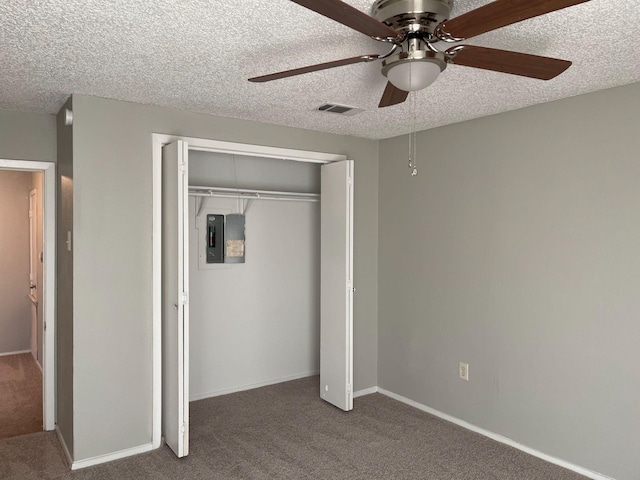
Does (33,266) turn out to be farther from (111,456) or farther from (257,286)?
(111,456)

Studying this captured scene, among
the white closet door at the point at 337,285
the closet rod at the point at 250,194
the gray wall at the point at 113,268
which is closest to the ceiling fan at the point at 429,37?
the gray wall at the point at 113,268

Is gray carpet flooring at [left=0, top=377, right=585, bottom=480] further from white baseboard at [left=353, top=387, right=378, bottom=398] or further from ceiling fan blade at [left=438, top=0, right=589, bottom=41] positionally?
ceiling fan blade at [left=438, top=0, right=589, bottom=41]

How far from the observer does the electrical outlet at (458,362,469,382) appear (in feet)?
12.7

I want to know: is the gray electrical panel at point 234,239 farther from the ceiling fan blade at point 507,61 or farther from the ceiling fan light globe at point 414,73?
the ceiling fan blade at point 507,61

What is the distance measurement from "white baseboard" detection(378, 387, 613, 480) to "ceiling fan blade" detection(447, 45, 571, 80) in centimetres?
248

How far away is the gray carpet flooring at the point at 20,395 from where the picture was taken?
3928 millimetres

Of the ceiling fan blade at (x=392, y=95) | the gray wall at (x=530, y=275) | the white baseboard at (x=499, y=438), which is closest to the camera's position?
the ceiling fan blade at (x=392, y=95)

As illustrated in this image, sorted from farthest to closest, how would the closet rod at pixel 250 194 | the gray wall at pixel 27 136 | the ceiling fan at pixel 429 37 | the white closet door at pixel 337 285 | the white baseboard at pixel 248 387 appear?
1. the white baseboard at pixel 248 387
2. the closet rod at pixel 250 194
3. the white closet door at pixel 337 285
4. the gray wall at pixel 27 136
5. the ceiling fan at pixel 429 37

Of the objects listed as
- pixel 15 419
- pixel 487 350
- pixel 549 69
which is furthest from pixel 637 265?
pixel 15 419

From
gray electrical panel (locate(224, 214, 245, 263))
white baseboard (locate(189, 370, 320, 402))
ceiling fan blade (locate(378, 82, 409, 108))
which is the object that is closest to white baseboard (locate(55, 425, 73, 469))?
white baseboard (locate(189, 370, 320, 402))

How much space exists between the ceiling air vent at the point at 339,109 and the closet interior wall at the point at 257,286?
141 cm

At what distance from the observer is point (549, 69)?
1.96m

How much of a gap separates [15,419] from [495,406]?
3775 mm

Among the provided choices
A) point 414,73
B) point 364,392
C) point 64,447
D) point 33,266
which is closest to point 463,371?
point 364,392
